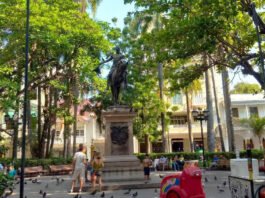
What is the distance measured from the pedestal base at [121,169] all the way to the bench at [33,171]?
461 inches

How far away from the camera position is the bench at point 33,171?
2365 cm

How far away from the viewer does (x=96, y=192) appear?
11.8 metres

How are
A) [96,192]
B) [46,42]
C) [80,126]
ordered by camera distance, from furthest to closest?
[80,126] < [46,42] < [96,192]

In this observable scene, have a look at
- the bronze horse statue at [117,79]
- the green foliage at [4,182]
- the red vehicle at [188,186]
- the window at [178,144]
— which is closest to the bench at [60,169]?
the bronze horse statue at [117,79]

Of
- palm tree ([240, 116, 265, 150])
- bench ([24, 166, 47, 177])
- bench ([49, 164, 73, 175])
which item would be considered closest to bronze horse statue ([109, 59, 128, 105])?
bench ([24, 166, 47, 177])

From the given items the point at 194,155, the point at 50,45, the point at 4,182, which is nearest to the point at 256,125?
the point at 194,155

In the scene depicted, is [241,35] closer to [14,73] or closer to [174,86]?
[174,86]

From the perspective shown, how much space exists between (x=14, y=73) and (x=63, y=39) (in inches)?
178

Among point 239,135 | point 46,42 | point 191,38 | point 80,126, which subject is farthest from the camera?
point 80,126

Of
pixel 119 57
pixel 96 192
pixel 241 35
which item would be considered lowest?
pixel 96 192

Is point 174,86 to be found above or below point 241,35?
below

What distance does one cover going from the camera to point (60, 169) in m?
26.0

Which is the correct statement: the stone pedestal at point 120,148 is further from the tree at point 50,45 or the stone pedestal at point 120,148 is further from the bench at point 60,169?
the bench at point 60,169

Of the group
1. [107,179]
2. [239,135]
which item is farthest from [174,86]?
[239,135]
